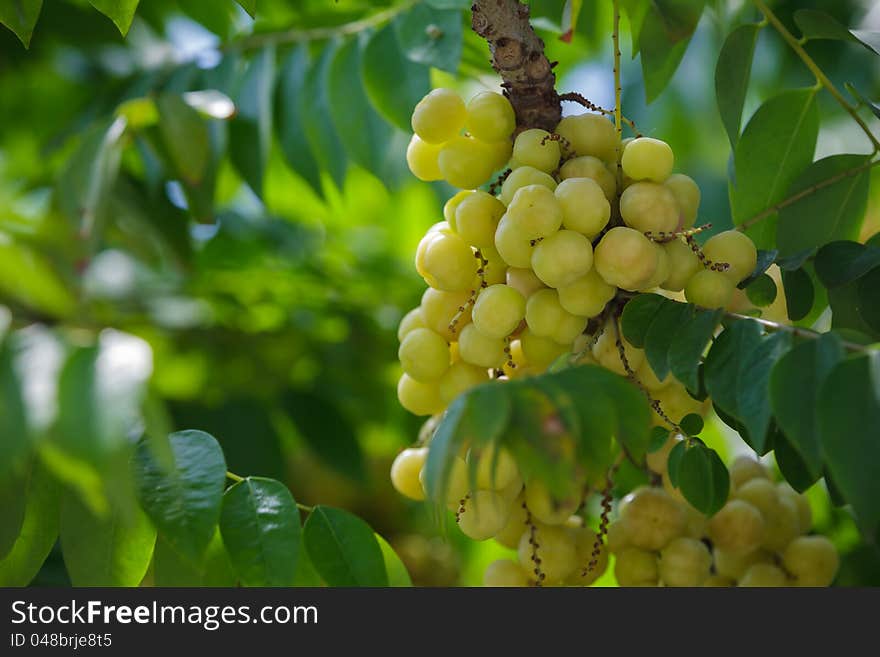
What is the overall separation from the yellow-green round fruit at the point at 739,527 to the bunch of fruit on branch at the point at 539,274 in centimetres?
6

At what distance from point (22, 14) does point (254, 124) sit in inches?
19.2

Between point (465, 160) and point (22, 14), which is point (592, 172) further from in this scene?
point (22, 14)

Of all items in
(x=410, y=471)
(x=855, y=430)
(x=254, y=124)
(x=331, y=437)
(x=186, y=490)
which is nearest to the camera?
(x=855, y=430)

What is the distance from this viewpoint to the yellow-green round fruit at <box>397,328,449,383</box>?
2.91 ft

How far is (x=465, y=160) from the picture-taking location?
885 mm

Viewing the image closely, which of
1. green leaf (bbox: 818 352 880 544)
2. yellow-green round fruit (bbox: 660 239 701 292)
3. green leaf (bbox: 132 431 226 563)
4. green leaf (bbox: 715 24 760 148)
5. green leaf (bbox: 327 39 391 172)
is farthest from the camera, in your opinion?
green leaf (bbox: 327 39 391 172)

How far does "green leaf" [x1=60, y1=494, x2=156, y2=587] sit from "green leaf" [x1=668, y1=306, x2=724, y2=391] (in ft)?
1.50

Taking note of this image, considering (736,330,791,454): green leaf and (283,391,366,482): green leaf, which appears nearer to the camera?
(736,330,791,454): green leaf

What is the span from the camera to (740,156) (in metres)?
1.01

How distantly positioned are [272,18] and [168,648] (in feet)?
4.34

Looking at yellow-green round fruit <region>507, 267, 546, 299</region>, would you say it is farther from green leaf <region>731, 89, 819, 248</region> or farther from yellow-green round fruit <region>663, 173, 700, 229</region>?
green leaf <region>731, 89, 819, 248</region>

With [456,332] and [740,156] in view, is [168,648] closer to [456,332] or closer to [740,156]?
[456,332]

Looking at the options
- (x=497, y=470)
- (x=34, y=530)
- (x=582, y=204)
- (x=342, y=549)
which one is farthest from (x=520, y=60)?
(x=34, y=530)

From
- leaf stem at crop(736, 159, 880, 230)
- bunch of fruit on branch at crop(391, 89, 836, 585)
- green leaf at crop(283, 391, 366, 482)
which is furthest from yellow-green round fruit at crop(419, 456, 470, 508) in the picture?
green leaf at crop(283, 391, 366, 482)
